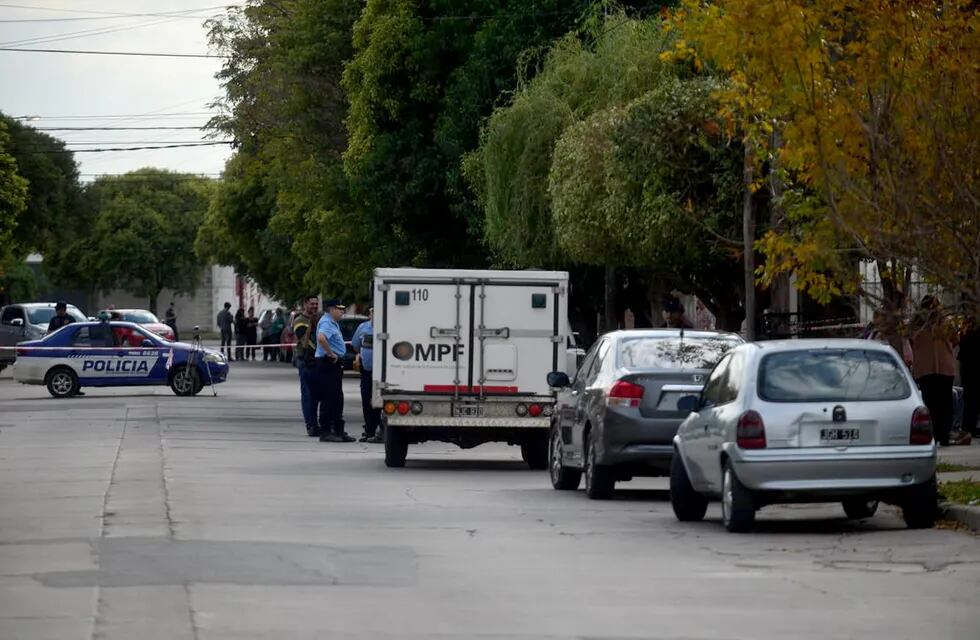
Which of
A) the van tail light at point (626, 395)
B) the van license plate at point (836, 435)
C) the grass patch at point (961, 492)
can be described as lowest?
the grass patch at point (961, 492)

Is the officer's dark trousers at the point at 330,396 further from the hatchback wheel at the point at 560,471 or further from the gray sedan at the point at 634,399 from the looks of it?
the gray sedan at the point at 634,399

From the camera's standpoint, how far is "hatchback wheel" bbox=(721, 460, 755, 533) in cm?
1563

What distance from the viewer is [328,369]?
29.6m

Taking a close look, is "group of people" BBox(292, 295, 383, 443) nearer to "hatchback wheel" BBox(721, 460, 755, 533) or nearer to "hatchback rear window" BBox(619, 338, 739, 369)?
"hatchback rear window" BBox(619, 338, 739, 369)

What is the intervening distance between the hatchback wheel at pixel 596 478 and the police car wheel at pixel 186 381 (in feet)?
85.8

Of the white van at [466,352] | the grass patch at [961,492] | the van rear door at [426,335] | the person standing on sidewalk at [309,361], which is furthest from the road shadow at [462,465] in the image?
the grass patch at [961,492]

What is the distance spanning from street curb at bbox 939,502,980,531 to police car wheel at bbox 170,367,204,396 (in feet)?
97.9

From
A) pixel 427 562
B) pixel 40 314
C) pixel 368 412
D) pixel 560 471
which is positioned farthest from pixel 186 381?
pixel 427 562

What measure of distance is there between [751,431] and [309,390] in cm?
1569

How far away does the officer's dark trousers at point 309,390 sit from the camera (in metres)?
29.9

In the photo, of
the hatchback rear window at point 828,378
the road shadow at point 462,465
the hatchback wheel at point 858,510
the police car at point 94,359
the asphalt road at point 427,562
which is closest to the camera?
the asphalt road at point 427,562

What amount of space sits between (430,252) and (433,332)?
2796cm

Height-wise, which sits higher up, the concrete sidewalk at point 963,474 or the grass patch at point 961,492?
the grass patch at point 961,492

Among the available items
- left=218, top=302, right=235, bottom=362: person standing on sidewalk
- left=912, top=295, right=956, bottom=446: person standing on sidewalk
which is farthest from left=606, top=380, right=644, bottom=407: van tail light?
left=218, top=302, right=235, bottom=362: person standing on sidewalk
